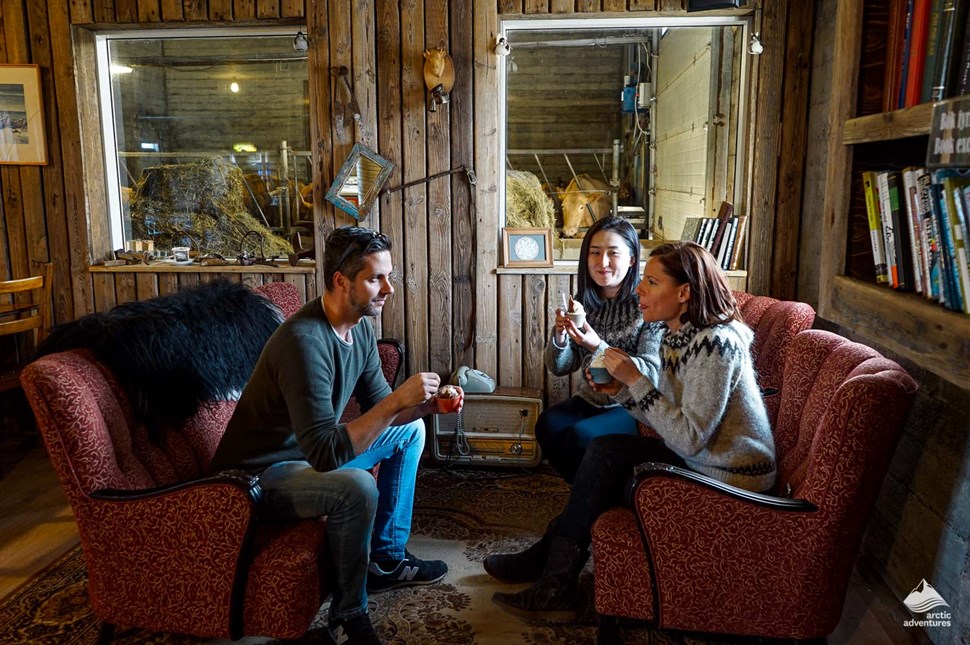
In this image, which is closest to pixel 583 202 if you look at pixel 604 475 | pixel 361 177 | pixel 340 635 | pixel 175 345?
pixel 361 177

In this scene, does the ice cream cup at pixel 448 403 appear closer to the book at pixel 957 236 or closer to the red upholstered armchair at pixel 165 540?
the red upholstered armchair at pixel 165 540

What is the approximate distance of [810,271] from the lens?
3.55 meters

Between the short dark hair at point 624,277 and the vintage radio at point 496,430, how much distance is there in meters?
0.94

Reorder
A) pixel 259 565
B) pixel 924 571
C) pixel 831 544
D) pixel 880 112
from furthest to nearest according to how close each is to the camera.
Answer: pixel 924 571 → pixel 259 565 → pixel 831 544 → pixel 880 112

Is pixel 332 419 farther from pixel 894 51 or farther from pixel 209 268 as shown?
pixel 209 268

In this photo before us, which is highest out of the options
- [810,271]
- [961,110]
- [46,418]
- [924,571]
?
[961,110]

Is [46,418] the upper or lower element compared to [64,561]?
upper

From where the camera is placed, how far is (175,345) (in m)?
2.41

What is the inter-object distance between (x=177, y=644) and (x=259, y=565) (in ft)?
1.95

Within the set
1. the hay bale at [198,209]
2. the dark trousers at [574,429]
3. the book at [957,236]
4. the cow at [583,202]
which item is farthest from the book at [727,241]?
the hay bale at [198,209]

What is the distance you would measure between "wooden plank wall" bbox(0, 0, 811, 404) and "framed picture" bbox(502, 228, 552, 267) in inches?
2.9

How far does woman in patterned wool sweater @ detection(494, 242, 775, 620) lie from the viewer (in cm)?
205

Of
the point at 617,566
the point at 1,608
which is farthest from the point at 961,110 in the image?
the point at 1,608

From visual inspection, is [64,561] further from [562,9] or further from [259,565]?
[562,9]
